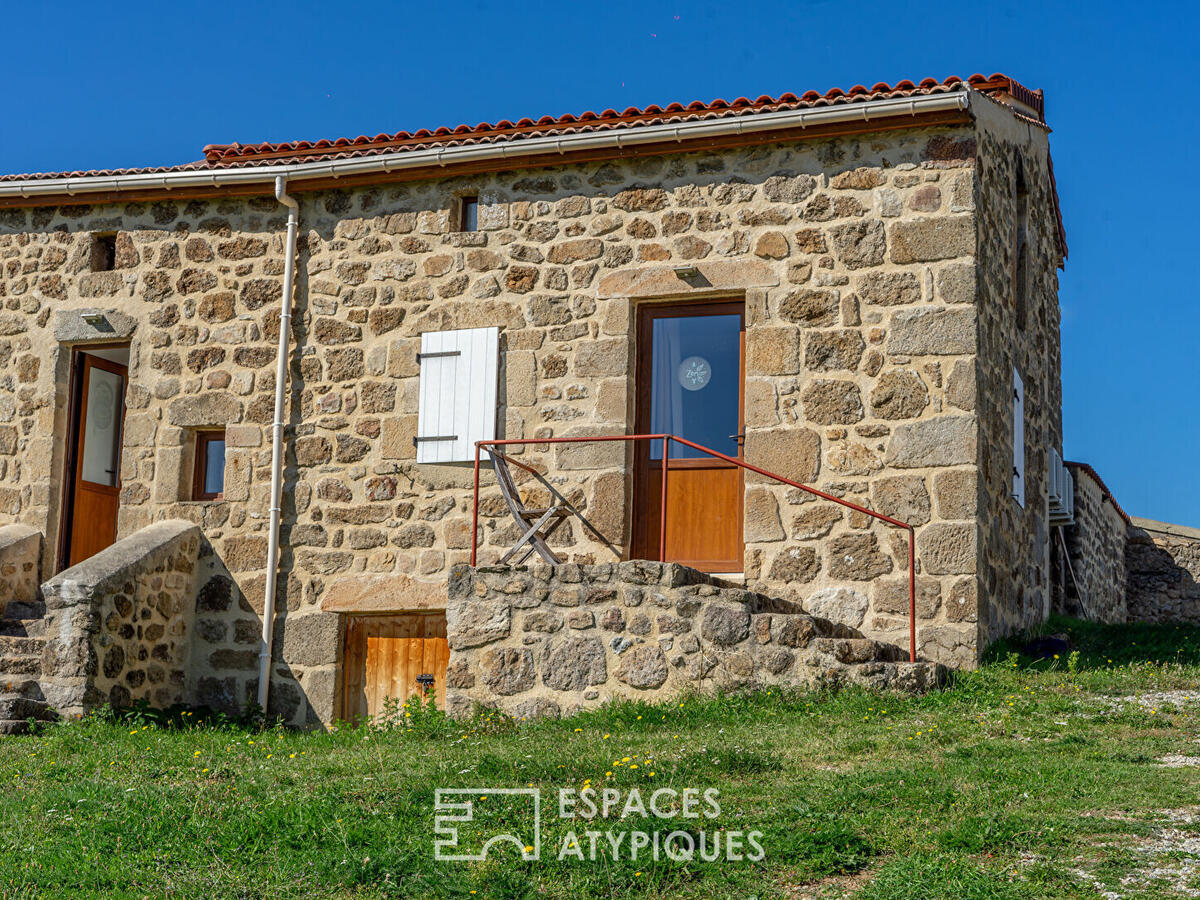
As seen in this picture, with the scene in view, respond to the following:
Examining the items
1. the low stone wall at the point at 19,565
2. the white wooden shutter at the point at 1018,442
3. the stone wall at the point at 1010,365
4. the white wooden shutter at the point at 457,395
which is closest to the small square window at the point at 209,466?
the low stone wall at the point at 19,565

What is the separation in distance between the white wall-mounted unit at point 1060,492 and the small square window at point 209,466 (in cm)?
714

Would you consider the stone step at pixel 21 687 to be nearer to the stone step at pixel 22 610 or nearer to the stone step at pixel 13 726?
the stone step at pixel 13 726

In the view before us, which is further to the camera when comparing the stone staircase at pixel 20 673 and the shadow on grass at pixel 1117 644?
the shadow on grass at pixel 1117 644

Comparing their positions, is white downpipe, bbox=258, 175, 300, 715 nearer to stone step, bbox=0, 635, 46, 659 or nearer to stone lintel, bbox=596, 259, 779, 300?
stone step, bbox=0, 635, 46, 659

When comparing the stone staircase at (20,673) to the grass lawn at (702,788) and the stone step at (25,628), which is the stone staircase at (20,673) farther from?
the grass lawn at (702,788)

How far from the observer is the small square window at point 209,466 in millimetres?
10852

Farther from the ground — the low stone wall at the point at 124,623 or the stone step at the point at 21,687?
the low stone wall at the point at 124,623

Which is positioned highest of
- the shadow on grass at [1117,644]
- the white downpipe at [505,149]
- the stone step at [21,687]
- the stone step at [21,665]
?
the white downpipe at [505,149]

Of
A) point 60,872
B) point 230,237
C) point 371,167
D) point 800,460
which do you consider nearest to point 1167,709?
point 800,460

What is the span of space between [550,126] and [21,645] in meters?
5.38

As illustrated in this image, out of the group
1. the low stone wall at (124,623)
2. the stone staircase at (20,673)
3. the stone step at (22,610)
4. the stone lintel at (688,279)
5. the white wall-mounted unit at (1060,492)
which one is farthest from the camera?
the white wall-mounted unit at (1060,492)

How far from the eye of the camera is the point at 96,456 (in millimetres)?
11594

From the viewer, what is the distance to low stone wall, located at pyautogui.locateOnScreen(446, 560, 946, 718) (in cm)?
807

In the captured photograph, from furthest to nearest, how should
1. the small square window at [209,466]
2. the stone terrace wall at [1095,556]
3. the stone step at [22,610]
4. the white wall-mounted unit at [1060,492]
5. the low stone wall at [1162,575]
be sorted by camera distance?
the low stone wall at [1162,575] < the stone terrace wall at [1095,556] < the white wall-mounted unit at [1060,492] < the small square window at [209,466] < the stone step at [22,610]
